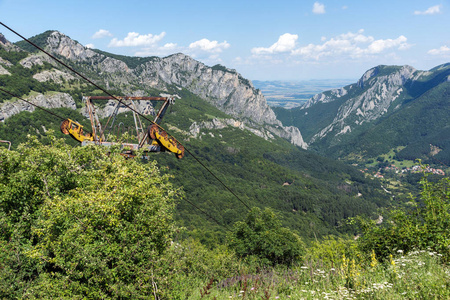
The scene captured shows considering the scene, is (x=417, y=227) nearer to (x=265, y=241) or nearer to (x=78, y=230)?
(x=78, y=230)

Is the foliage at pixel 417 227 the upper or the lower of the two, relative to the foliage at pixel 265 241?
upper

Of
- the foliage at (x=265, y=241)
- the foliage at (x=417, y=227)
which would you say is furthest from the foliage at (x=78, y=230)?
the foliage at (x=265, y=241)

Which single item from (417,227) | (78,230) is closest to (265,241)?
(417,227)

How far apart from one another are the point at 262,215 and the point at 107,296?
106 ft

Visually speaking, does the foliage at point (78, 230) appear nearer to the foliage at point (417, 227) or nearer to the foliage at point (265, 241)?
the foliage at point (417, 227)

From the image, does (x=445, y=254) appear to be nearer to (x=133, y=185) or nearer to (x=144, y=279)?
(x=144, y=279)

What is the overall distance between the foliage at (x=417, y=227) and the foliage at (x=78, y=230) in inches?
427

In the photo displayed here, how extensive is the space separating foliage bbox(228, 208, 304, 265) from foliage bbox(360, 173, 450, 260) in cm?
2145

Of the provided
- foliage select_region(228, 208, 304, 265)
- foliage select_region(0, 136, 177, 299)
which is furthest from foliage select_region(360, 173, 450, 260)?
foliage select_region(228, 208, 304, 265)

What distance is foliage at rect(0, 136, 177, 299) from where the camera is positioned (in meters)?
10.2

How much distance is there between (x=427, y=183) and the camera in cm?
1388

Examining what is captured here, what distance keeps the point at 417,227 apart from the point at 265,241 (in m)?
25.5

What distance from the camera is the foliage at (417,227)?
38.1ft

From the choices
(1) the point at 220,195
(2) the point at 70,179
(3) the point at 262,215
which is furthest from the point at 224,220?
(2) the point at 70,179
